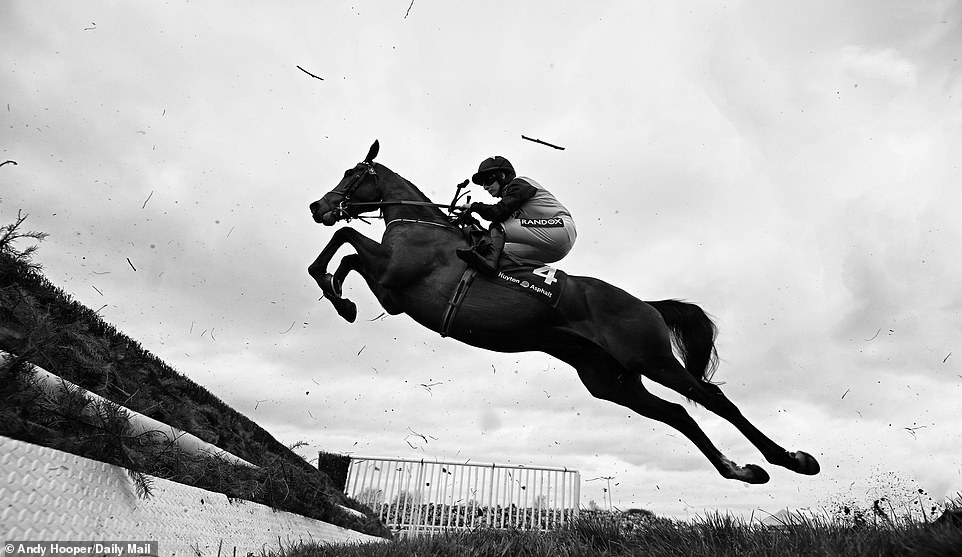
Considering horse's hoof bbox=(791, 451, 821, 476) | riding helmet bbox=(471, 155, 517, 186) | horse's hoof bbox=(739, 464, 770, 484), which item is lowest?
horse's hoof bbox=(739, 464, 770, 484)

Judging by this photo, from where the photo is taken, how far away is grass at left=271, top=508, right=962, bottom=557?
301 centimetres

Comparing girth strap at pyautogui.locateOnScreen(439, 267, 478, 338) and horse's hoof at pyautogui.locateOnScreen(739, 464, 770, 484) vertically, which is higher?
girth strap at pyautogui.locateOnScreen(439, 267, 478, 338)

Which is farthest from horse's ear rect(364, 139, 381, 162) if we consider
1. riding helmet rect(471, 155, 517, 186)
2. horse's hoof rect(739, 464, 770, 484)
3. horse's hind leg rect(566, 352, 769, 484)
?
horse's hoof rect(739, 464, 770, 484)

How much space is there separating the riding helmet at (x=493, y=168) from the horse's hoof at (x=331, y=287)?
164 cm

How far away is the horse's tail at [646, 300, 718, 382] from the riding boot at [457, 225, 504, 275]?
5.20 ft

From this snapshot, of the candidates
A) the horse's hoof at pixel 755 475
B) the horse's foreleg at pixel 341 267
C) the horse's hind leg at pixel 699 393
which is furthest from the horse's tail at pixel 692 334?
the horse's foreleg at pixel 341 267

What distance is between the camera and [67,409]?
361 cm

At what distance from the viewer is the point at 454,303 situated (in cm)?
536

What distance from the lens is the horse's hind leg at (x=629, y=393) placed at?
5.77 meters

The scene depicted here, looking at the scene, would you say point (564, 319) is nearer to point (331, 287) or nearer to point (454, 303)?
point (454, 303)

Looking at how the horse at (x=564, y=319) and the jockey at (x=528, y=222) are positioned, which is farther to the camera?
the jockey at (x=528, y=222)

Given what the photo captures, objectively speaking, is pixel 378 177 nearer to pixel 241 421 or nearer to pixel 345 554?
pixel 345 554
